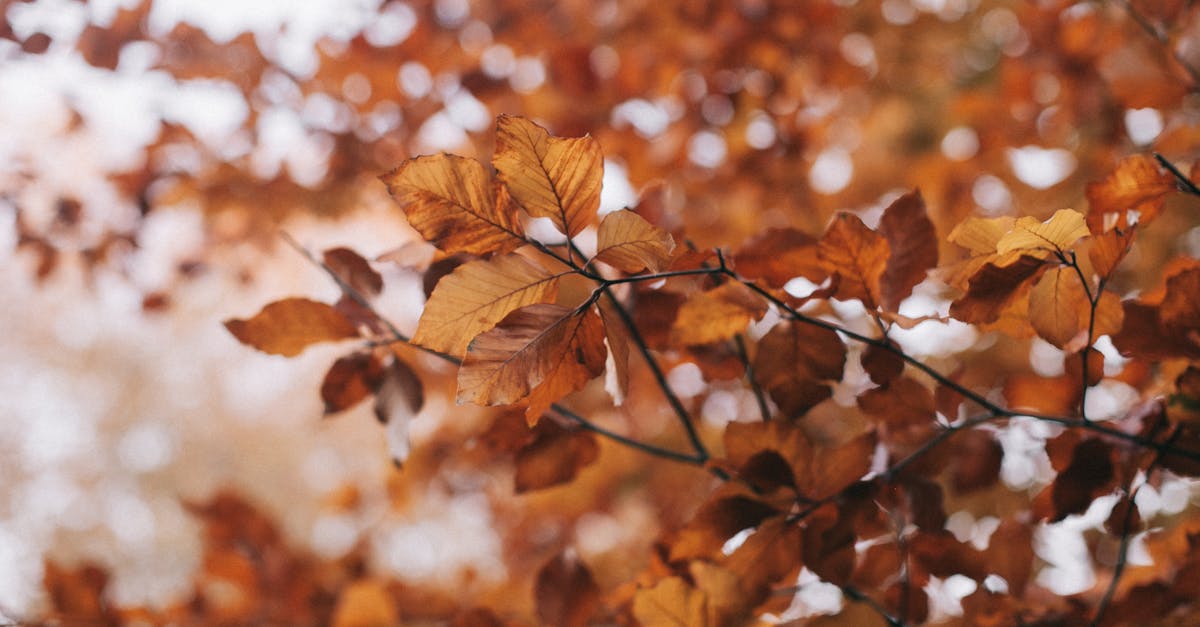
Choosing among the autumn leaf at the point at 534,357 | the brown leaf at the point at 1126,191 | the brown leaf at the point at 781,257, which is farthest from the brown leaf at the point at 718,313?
the brown leaf at the point at 1126,191

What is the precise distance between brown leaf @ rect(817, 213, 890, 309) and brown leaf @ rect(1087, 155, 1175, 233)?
140mm

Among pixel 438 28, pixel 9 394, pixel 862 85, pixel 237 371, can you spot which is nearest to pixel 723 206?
pixel 862 85

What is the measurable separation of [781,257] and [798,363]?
86mm

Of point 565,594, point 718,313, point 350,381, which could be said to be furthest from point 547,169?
point 565,594

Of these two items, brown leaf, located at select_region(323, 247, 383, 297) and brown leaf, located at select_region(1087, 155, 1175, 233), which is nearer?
brown leaf, located at select_region(1087, 155, 1175, 233)

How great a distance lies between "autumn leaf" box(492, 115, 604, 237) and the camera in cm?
43

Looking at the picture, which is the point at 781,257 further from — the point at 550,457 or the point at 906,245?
the point at 550,457

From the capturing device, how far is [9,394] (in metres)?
6.05

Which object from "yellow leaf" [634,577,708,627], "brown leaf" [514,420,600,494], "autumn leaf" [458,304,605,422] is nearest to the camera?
"autumn leaf" [458,304,605,422]

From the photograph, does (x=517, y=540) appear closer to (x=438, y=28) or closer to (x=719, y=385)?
(x=719, y=385)

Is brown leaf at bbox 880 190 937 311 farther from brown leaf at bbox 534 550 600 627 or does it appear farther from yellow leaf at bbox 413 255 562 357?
brown leaf at bbox 534 550 600 627

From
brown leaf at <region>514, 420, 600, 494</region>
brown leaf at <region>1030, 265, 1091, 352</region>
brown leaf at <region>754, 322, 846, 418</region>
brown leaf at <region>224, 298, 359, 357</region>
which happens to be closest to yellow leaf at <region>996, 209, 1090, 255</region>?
brown leaf at <region>1030, 265, 1091, 352</region>

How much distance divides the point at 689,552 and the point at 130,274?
1.70 meters

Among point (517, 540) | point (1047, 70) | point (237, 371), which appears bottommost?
point (237, 371)
